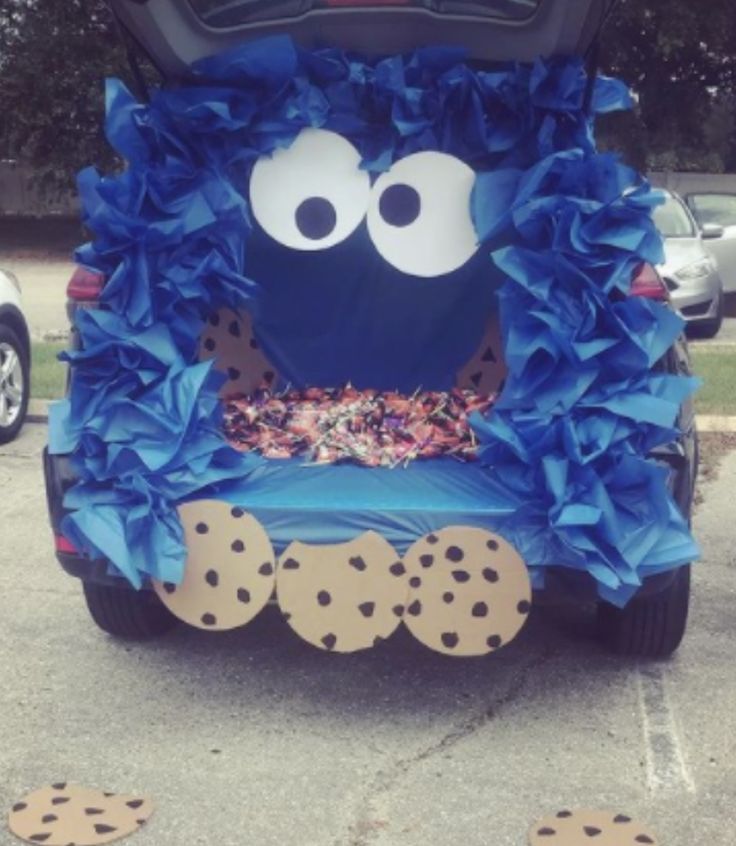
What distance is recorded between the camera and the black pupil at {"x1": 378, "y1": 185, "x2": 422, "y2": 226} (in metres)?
4.36

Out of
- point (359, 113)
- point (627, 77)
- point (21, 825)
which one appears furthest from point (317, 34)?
point (627, 77)

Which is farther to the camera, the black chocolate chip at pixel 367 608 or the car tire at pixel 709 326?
the car tire at pixel 709 326

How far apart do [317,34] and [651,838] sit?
2.60m

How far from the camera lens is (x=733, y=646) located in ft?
14.4

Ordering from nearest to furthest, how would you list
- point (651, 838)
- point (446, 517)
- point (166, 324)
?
point (651, 838) → point (446, 517) → point (166, 324)

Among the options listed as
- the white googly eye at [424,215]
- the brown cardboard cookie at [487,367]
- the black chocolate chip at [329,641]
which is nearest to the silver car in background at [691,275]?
the brown cardboard cookie at [487,367]

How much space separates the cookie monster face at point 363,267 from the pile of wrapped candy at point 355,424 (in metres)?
0.13

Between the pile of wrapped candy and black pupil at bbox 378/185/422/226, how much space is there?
0.67m

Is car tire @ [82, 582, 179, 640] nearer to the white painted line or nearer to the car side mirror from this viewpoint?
the white painted line

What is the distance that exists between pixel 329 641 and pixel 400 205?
154cm

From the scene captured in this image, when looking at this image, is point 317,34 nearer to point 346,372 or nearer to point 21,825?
point 346,372

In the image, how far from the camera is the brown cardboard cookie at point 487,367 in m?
4.82

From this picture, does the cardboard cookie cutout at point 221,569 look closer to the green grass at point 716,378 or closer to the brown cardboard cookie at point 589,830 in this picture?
the brown cardboard cookie at point 589,830

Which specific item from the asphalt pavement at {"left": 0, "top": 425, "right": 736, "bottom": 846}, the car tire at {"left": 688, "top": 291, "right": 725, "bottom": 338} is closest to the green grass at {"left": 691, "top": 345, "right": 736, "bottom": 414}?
the car tire at {"left": 688, "top": 291, "right": 725, "bottom": 338}
